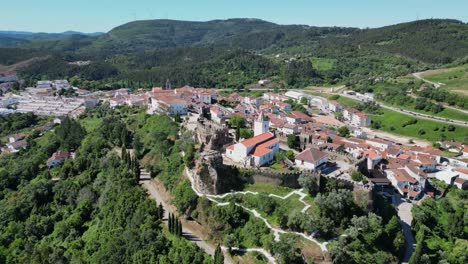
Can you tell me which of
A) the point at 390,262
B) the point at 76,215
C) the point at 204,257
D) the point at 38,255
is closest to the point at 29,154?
the point at 76,215

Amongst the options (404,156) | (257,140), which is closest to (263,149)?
(257,140)

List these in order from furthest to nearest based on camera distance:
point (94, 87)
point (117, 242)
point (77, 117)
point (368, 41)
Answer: point (368, 41), point (94, 87), point (77, 117), point (117, 242)

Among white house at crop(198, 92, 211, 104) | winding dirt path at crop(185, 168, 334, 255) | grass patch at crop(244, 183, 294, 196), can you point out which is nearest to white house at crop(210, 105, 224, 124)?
white house at crop(198, 92, 211, 104)

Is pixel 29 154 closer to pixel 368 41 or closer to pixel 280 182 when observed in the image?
pixel 280 182

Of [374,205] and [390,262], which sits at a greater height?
[374,205]

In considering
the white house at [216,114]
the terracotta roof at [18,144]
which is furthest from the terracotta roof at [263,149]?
the terracotta roof at [18,144]

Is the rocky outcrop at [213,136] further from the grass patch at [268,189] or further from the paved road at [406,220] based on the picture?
the paved road at [406,220]
